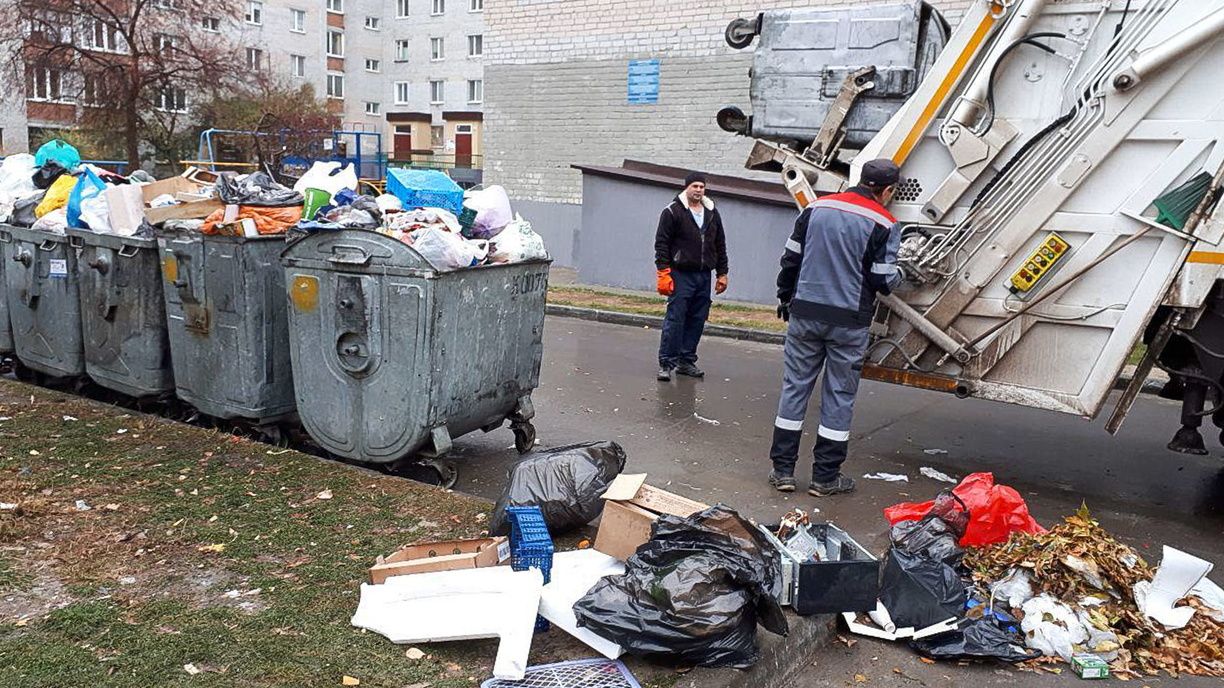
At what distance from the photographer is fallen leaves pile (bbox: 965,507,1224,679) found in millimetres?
3398

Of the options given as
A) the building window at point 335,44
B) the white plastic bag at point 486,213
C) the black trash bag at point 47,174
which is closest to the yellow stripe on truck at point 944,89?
the white plastic bag at point 486,213

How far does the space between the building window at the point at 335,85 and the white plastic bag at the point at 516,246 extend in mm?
42868

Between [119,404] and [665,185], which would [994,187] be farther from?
[665,185]

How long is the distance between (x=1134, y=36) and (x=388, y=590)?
413cm

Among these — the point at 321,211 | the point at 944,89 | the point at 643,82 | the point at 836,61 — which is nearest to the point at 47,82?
the point at 643,82

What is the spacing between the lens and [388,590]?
3.29m

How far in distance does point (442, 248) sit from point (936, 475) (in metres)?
2.99

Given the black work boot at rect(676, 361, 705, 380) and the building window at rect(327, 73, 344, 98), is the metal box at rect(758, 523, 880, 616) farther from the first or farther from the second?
the building window at rect(327, 73, 344, 98)

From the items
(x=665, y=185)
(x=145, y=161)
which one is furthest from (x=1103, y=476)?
(x=145, y=161)

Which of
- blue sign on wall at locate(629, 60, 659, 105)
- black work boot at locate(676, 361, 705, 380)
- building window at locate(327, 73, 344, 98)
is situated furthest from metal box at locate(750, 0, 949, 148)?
building window at locate(327, 73, 344, 98)

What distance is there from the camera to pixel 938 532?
3.97 metres

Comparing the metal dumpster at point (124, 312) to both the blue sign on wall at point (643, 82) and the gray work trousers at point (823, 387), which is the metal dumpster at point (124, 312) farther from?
the blue sign on wall at point (643, 82)

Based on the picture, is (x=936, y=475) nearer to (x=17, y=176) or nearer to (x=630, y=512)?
(x=630, y=512)

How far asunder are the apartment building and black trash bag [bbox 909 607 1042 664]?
37.9 meters
